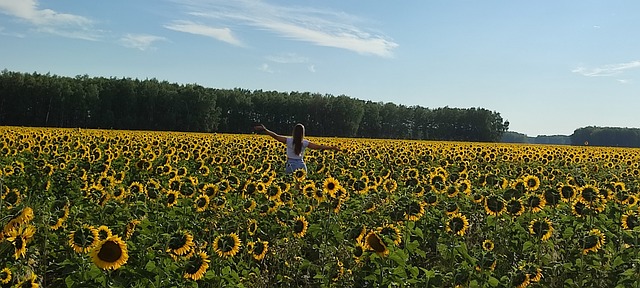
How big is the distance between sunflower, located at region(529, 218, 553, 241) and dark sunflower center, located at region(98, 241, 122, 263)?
3486mm

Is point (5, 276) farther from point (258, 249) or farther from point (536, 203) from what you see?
point (536, 203)

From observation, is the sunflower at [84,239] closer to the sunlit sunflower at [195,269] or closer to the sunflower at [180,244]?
the sunflower at [180,244]

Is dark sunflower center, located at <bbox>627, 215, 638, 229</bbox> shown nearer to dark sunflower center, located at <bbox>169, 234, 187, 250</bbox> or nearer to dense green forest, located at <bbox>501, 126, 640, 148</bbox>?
dark sunflower center, located at <bbox>169, 234, 187, 250</bbox>

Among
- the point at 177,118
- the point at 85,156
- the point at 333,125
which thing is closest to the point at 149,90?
the point at 177,118

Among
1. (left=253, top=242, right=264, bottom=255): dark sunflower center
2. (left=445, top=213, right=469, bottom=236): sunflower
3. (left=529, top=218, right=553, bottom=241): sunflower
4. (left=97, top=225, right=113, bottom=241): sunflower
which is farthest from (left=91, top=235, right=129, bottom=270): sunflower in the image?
(left=529, top=218, right=553, bottom=241): sunflower

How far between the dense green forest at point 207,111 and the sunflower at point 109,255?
5620cm

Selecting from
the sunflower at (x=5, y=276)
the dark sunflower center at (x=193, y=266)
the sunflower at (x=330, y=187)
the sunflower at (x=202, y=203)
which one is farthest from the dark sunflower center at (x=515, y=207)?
the sunflower at (x=5, y=276)

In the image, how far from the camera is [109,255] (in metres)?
3.71

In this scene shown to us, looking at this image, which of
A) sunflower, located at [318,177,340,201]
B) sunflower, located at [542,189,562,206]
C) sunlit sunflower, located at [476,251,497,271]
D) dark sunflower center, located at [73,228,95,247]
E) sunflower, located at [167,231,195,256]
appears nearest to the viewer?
dark sunflower center, located at [73,228,95,247]

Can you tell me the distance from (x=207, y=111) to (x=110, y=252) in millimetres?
66926

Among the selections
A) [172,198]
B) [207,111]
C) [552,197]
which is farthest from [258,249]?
[207,111]

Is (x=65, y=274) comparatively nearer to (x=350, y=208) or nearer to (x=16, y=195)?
(x=16, y=195)

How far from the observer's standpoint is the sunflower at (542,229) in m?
5.29

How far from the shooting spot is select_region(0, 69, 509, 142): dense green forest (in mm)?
63719
